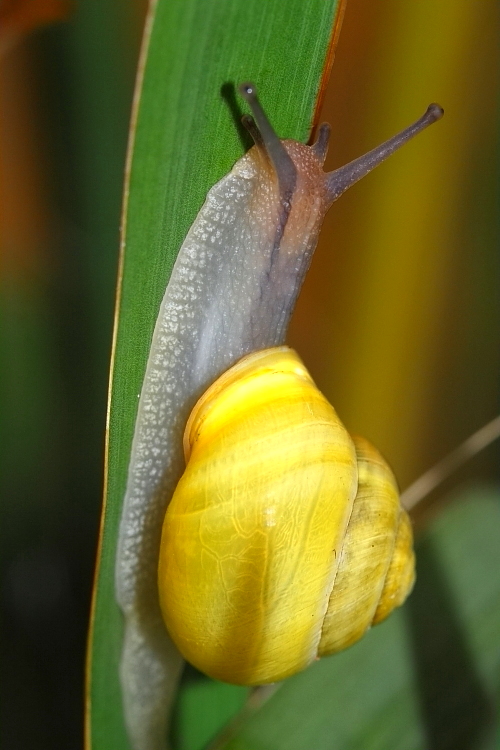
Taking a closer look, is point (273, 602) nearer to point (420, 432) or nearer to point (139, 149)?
point (139, 149)

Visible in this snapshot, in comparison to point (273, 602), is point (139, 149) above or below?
above

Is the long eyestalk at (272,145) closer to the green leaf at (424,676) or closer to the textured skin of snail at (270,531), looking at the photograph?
the textured skin of snail at (270,531)

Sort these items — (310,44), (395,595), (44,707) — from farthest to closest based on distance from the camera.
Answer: (44,707) < (395,595) < (310,44)

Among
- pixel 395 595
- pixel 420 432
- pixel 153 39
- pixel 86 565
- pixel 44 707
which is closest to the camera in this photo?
pixel 153 39

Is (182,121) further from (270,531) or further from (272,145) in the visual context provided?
(270,531)

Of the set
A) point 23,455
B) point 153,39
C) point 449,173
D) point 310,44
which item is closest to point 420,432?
point 449,173

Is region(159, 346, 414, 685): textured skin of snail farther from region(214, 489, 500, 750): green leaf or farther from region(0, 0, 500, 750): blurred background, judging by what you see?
region(0, 0, 500, 750): blurred background

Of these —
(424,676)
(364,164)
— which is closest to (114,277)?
(364,164)

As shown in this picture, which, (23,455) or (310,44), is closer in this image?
(310,44)
